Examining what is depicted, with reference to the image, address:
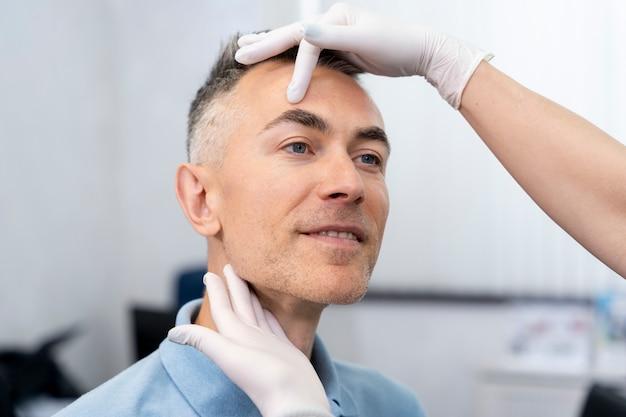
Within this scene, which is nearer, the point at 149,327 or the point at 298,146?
the point at 298,146

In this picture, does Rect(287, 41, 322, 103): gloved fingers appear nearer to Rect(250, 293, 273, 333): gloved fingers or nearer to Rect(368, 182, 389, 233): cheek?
Rect(368, 182, 389, 233): cheek

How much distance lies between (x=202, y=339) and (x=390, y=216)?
2357 millimetres

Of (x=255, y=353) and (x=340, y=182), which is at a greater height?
(x=340, y=182)

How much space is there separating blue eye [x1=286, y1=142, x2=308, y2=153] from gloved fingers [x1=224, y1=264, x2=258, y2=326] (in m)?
0.21

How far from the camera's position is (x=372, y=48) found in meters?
1.20

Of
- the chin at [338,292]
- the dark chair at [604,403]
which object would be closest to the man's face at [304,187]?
the chin at [338,292]

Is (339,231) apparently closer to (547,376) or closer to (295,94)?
(295,94)

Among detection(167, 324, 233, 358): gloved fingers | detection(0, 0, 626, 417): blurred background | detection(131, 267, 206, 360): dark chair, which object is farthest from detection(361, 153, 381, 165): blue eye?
detection(0, 0, 626, 417): blurred background

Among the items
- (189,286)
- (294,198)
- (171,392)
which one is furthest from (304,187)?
(189,286)

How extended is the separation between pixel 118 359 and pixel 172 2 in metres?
1.72

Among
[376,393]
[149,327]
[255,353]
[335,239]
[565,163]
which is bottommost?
[149,327]

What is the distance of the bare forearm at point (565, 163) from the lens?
42.9 inches

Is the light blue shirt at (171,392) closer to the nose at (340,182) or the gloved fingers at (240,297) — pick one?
the gloved fingers at (240,297)

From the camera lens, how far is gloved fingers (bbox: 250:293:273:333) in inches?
46.1
